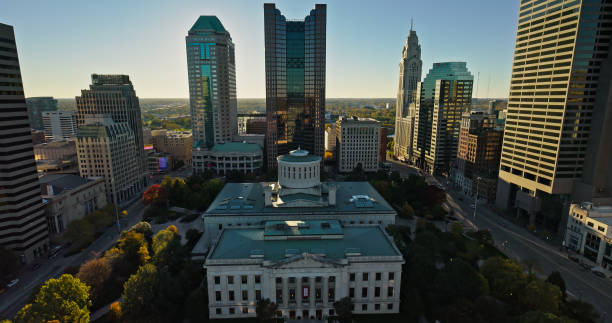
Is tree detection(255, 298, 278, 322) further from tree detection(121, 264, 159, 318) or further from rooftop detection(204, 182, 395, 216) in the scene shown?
rooftop detection(204, 182, 395, 216)

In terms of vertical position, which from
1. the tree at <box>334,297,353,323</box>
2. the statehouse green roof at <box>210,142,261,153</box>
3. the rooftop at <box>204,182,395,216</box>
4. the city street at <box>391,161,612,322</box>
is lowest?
the city street at <box>391,161,612,322</box>

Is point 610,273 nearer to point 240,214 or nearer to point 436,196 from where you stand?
point 436,196

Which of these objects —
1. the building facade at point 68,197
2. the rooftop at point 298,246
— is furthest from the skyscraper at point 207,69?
the rooftop at point 298,246

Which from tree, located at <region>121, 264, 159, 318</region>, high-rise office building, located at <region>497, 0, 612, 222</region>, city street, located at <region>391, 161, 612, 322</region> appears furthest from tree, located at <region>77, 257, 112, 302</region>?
high-rise office building, located at <region>497, 0, 612, 222</region>

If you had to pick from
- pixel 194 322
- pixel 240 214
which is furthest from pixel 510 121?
pixel 194 322

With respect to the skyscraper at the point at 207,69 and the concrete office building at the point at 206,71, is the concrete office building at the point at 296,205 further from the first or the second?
the skyscraper at the point at 207,69
